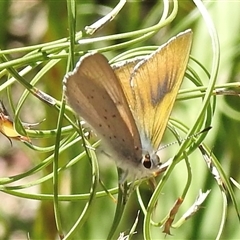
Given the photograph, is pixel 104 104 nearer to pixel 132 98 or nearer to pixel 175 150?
pixel 132 98

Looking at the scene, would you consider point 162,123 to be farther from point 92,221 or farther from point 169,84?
point 92,221

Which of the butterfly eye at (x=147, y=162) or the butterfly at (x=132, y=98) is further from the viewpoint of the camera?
the butterfly eye at (x=147, y=162)

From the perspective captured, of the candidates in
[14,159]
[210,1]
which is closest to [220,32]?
[210,1]

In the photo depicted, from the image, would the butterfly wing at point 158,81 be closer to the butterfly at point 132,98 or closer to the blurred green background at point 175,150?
the butterfly at point 132,98

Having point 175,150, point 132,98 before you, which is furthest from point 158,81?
point 175,150

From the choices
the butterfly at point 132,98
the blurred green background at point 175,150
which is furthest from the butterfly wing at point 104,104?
the blurred green background at point 175,150
